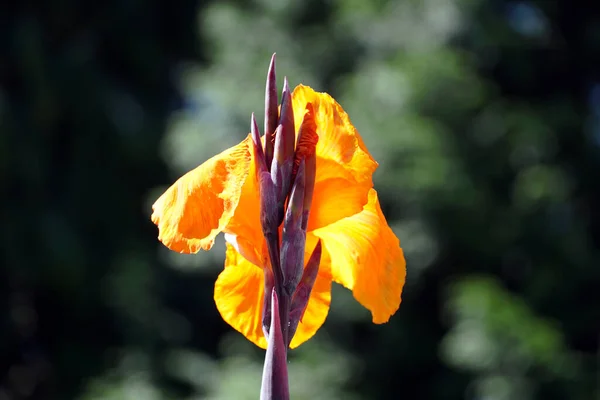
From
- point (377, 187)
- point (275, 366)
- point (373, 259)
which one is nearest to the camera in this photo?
point (275, 366)

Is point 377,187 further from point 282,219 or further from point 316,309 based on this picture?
point 282,219

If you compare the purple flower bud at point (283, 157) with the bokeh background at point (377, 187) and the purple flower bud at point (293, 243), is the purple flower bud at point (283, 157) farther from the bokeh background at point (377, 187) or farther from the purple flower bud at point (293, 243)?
the bokeh background at point (377, 187)

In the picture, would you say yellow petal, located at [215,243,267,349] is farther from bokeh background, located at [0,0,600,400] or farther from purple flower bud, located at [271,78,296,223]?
bokeh background, located at [0,0,600,400]

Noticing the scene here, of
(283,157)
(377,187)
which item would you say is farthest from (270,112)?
(377,187)

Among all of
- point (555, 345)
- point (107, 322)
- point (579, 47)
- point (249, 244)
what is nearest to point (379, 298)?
point (249, 244)

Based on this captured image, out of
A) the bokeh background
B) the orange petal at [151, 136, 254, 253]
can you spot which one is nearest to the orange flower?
the orange petal at [151, 136, 254, 253]

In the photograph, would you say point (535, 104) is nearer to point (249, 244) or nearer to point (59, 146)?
point (59, 146)
